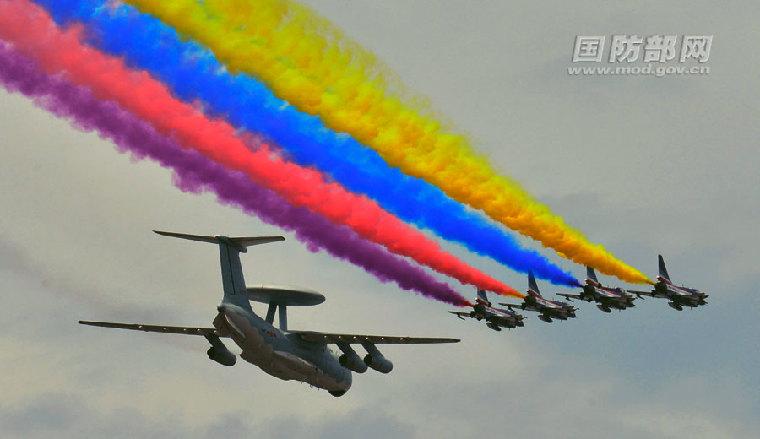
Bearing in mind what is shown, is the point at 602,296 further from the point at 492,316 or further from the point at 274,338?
the point at 274,338

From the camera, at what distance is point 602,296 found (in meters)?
76.2

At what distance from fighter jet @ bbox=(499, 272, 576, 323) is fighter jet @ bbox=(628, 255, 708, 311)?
11.9ft

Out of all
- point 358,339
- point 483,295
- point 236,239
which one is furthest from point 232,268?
point 483,295

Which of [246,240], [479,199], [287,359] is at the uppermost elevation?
[479,199]

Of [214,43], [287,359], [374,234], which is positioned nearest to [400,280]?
[374,234]

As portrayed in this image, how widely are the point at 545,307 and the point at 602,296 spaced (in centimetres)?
312

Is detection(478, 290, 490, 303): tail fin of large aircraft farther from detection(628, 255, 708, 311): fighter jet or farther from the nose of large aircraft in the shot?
the nose of large aircraft

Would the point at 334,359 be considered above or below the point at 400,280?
below

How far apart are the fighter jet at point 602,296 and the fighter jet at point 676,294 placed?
64cm

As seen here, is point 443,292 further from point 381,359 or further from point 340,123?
point 340,123

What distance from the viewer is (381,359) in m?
62.8

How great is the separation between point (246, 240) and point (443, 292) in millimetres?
14496

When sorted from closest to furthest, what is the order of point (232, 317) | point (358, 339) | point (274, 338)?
point (232, 317) → point (274, 338) → point (358, 339)

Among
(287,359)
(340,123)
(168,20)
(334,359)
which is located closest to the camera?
(168,20)
